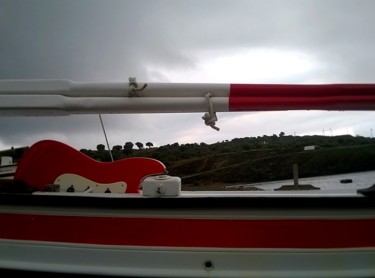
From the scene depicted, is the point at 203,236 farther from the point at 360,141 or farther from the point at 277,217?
the point at 360,141

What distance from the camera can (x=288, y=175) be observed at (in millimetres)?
3863

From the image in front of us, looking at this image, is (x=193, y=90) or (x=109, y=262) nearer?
(x=109, y=262)

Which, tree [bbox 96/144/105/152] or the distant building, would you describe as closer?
the distant building

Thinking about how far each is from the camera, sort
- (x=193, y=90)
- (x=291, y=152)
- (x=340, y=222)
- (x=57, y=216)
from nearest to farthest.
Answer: (x=340, y=222) < (x=57, y=216) < (x=193, y=90) < (x=291, y=152)

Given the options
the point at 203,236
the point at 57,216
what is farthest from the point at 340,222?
the point at 57,216

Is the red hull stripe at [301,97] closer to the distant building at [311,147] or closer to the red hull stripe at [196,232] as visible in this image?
the distant building at [311,147]

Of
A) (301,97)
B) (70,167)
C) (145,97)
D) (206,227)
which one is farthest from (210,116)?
(70,167)

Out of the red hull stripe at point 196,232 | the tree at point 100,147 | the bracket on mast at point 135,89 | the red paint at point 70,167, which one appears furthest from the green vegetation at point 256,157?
the red hull stripe at point 196,232

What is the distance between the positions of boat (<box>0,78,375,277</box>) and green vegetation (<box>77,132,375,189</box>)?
62cm

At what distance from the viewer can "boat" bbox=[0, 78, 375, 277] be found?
2.54 m

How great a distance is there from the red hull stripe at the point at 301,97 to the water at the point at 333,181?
71cm

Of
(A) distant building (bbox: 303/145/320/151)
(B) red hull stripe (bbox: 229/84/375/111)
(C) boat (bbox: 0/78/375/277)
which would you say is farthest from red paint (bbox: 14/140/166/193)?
(A) distant building (bbox: 303/145/320/151)

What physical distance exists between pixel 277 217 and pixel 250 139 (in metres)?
1.46

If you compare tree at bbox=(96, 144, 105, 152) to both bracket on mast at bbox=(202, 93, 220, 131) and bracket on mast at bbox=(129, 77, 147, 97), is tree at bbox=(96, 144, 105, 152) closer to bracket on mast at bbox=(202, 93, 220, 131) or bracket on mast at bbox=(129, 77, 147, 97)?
bracket on mast at bbox=(129, 77, 147, 97)
